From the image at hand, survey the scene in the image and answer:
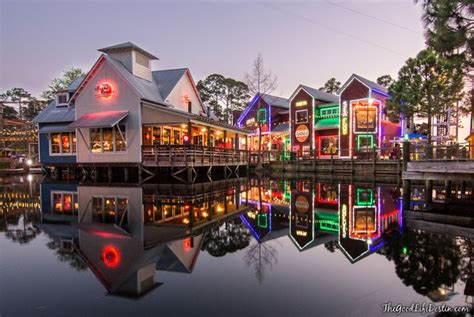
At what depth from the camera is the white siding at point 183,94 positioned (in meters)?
27.2

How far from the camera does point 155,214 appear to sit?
396 inches

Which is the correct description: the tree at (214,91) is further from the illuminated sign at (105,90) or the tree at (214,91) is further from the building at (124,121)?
the illuminated sign at (105,90)

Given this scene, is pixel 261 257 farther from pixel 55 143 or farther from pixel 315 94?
pixel 315 94

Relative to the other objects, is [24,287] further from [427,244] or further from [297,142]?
[297,142]

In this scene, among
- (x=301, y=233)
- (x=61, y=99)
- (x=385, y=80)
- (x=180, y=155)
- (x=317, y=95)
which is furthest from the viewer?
(x=385, y=80)

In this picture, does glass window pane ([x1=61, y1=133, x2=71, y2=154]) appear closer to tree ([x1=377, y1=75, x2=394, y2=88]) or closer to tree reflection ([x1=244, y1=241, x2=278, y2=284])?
tree reflection ([x1=244, y1=241, x2=278, y2=284])

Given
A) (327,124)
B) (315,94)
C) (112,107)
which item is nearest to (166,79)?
(112,107)

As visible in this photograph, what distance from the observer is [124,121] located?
22609 millimetres

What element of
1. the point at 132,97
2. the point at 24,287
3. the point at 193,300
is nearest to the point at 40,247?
the point at 24,287

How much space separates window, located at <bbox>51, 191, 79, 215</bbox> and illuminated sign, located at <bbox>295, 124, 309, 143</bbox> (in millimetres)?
24541

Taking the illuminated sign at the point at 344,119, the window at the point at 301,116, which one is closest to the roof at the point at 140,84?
the window at the point at 301,116

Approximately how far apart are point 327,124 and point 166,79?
16410 mm

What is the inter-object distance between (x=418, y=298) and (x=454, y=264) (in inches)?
71.2

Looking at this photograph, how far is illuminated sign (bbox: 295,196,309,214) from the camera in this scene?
1126 cm
